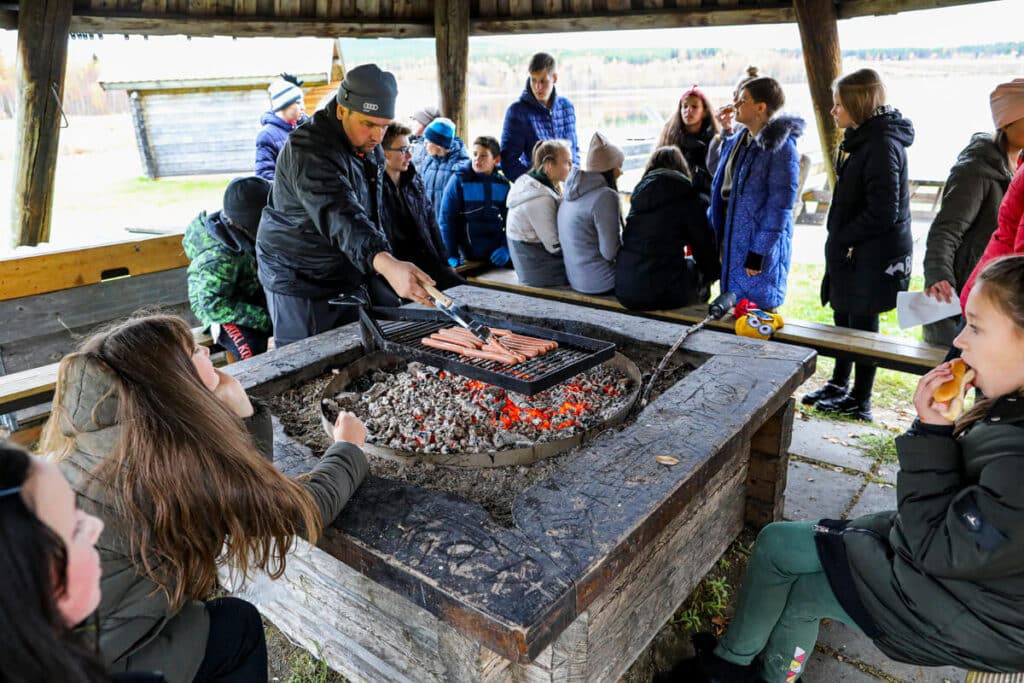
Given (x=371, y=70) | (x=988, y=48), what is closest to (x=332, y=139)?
(x=371, y=70)

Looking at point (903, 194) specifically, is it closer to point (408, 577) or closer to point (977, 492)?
point (977, 492)

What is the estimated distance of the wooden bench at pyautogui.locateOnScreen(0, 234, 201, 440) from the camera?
4.33 meters

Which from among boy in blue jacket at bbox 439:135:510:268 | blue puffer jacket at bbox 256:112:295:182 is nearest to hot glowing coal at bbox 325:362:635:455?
boy in blue jacket at bbox 439:135:510:268

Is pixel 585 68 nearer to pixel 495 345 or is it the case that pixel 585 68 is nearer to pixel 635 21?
pixel 635 21

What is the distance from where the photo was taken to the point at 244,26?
18.8 feet

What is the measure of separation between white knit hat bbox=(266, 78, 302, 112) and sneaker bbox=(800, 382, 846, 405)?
17.1 ft

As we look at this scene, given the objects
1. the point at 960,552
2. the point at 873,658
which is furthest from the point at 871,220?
the point at 960,552

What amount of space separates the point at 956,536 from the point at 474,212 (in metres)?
4.89

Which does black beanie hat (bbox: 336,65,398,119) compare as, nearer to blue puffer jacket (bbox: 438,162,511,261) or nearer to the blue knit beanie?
blue puffer jacket (bbox: 438,162,511,261)

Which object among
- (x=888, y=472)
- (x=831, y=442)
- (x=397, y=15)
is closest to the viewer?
(x=888, y=472)

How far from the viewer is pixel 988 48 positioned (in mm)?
8531

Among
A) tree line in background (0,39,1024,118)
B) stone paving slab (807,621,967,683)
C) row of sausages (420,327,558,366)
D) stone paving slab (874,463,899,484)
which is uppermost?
tree line in background (0,39,1024,118)

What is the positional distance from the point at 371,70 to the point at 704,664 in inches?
115

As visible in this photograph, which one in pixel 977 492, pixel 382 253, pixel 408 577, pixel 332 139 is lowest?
pixel 408 577
